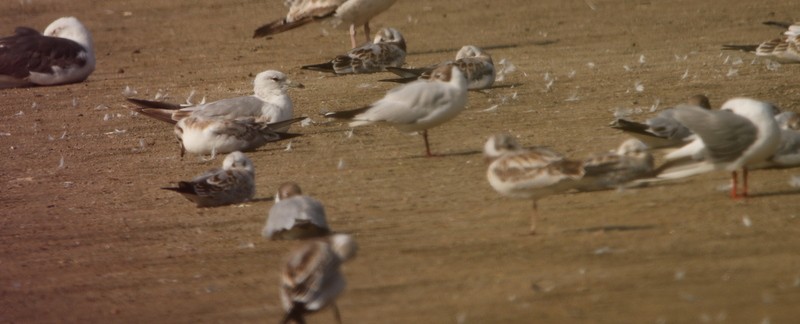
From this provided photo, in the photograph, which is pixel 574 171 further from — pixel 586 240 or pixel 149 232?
pixel 149 232

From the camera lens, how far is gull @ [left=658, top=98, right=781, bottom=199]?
27.7 ft

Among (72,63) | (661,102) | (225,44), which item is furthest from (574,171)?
(225,44)

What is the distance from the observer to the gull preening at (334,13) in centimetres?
1719

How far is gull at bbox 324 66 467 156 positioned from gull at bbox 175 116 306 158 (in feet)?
3.51

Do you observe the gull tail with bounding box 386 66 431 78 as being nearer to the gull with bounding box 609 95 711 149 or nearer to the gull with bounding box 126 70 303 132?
the gull with bounding box 126 70 303 132

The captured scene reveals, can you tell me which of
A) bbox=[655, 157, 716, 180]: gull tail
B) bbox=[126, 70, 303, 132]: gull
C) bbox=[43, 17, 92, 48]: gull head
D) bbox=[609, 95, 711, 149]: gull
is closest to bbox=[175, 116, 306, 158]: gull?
bbox=[126, 70, 303, 132]: gull

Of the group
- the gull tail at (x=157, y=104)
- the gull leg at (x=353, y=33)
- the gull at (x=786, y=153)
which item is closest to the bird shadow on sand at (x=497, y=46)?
the gull leg at (x=353, y=33)

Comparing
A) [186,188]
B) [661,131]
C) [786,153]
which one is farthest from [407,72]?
[786,153]

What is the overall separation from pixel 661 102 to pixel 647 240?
4.74 meters

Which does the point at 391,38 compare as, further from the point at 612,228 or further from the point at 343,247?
the point at 343,247

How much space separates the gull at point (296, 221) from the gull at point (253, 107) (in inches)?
148

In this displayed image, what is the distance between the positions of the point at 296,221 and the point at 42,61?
9.53m

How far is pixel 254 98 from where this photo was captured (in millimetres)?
12117

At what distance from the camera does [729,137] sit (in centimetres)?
843
